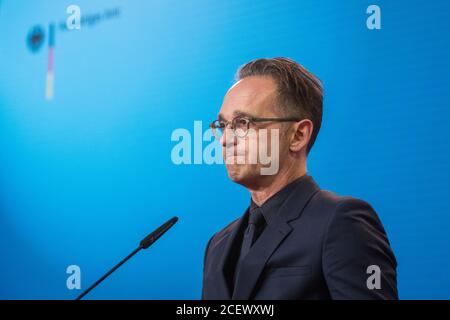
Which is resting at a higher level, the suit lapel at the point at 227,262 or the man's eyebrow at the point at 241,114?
the man's eyebrow at the point at 241,114

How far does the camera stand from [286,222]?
3.69ft

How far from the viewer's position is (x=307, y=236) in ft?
3.47

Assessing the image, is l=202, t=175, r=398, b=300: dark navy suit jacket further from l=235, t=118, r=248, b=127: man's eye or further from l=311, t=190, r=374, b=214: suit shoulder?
l=235, t=118, r=248, b=127: man's eye

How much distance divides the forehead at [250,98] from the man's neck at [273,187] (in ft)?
0.48

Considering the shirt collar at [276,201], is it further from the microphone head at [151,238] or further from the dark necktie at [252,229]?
the microphone head at [151,238]

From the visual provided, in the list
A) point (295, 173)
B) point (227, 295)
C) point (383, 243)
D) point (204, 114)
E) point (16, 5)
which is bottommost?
point (227, 295)

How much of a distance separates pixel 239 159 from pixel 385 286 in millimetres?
401

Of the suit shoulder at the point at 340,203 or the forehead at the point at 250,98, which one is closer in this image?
the suit shoulder at the point at 340,203

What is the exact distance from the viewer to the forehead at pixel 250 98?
1.22m

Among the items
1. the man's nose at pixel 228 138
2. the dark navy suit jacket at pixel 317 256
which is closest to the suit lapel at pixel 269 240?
the dark navy suit jacket at pixel 317 256
